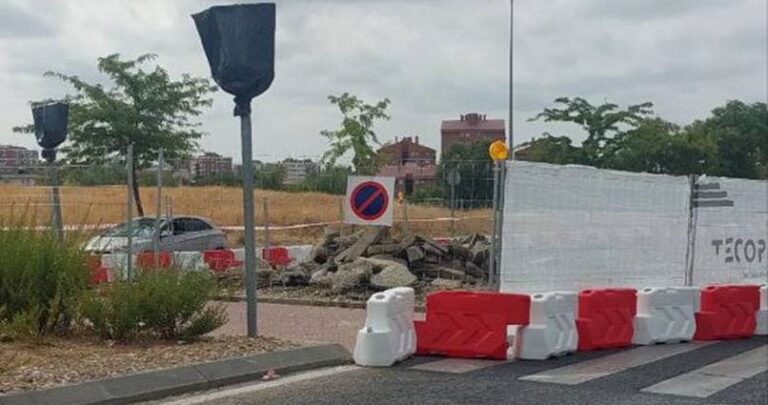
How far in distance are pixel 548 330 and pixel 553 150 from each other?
4545 cm

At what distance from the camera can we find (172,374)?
26.5 ft

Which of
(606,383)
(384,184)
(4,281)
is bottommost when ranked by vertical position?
(606,383)

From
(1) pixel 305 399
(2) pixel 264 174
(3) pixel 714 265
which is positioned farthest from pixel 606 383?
(2) pixel 264 174

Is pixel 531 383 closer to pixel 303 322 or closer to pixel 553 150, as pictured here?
pixel 303 322

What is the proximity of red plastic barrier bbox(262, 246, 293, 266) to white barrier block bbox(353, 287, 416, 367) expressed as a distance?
970 cm

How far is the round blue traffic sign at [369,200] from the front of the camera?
15.6m

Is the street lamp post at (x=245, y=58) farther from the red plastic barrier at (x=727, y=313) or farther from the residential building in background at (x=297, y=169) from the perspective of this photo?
the residential building in background at (x=297, y=169)

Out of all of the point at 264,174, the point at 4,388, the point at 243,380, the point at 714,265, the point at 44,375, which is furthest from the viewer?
the point at 264,174

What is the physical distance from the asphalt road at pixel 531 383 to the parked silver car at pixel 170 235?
13.7 ft

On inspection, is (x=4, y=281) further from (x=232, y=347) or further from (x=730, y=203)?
(x=730, y=203)

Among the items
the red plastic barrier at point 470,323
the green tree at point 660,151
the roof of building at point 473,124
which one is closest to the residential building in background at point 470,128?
the roof of building at point 473,124

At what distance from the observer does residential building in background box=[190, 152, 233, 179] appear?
19.4m

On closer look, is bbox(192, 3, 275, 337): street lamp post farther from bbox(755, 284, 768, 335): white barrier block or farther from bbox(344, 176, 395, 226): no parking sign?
bbox(755, 284, 768, 335): white barrier block

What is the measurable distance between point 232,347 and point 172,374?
4.37 feet
